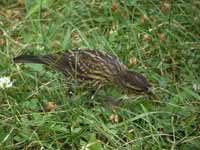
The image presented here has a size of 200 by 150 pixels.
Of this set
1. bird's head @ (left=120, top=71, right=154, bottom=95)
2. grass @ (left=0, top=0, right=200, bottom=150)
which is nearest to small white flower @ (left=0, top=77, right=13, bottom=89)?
grass @ (left=0, top=0, right=200, bottom=150)

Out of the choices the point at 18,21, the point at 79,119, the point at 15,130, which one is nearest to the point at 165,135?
the point at 79,119

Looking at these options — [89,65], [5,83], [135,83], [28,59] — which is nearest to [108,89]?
[89,65]

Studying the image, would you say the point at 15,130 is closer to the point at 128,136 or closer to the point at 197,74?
the point at 128,136

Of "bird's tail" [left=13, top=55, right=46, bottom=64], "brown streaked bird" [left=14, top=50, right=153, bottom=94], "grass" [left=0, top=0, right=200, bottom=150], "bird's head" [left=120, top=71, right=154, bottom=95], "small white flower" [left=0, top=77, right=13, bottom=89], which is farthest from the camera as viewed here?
"bird's tail" [left=13, top=55, right=46, bottom=64]

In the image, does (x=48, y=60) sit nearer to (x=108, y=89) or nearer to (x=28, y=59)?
(x=28, y=59)

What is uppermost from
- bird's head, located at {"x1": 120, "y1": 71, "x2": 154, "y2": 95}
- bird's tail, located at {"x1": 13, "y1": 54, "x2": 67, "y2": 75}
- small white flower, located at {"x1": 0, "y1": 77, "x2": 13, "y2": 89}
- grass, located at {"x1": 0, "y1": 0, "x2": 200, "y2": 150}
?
bird's head, located at {"x1": 120, "y1": 71, "x2": 154, "y2": 95}

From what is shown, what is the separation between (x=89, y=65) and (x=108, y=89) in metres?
0.24

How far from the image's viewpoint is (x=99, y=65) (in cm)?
614

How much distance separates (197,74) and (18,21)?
80.1 inches

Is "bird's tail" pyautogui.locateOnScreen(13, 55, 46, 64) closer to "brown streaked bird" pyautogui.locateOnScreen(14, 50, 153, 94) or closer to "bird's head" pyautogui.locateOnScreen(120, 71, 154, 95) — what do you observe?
"brown streaked bird" pyautogui.locateOnScreen(14, 50, 153, 94)

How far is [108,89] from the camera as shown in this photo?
6145 millimetres

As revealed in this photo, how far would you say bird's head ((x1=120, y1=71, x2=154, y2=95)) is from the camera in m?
5.62

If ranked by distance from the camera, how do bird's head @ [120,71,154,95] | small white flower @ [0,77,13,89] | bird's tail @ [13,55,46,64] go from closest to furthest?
bird's head @ [120,71,154,95]
small white flower @ [0,77,13,89]
bird's tail @ [13,55,46,64]

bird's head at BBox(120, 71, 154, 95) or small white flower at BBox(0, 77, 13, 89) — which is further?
small white flower at BBox(0, 77, 13, 89)
